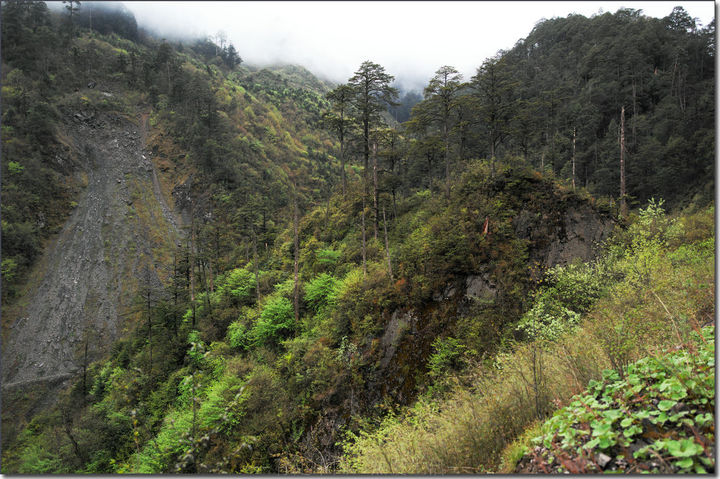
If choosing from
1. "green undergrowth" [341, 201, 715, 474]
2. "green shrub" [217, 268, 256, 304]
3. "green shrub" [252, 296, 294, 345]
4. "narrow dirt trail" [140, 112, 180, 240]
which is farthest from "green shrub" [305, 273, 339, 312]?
"narrow dirt trail" [140, 112, 180, 240]

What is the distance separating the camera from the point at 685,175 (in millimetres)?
23766

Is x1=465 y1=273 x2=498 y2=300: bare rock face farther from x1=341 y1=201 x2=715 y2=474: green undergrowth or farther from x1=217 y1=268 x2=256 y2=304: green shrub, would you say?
x1=217 y1=268 x2=256 y2=304: green shrub

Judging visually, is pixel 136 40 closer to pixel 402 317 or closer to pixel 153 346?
pixel 153 346

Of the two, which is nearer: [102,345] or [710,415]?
[710,415]

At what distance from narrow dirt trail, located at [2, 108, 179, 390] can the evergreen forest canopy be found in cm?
168

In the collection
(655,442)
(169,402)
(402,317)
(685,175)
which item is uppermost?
(685,175)

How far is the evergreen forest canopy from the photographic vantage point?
6.41 meters

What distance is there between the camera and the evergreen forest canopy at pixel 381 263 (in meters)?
6.41

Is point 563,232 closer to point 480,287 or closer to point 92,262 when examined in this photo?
point 480,287

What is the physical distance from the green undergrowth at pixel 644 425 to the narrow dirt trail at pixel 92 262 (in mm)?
35273

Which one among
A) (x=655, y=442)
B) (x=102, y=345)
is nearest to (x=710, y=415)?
(x=655, y=442)

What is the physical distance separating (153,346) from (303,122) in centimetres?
5292

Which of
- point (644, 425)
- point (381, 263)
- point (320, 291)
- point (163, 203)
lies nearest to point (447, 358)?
point (381, 263)

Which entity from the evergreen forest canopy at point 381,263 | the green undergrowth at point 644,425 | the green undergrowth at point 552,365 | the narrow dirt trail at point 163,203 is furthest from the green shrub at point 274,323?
the narrow dirt trail at point 163,203
